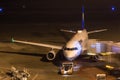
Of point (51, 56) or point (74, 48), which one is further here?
point (51, 56)

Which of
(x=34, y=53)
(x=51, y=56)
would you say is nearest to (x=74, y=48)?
(x=51, y=56)

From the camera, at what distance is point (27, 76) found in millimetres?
36844

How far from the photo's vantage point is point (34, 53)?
50344 millimetres

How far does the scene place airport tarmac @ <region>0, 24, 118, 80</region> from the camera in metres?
38.7

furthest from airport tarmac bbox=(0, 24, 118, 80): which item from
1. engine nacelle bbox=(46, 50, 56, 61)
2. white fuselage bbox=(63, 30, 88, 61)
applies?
white fuselage bbox=(63, 30, 88, 61)

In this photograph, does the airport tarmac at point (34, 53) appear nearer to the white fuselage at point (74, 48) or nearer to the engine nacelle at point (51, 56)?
the engine nacelle at point (51, 56)

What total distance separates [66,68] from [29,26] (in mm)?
36858

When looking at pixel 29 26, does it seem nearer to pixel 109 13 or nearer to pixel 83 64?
pixel 109 13

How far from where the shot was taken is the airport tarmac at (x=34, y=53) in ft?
127

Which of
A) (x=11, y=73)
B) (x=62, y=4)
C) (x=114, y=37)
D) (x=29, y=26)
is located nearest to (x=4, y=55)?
(x=11, y=73)

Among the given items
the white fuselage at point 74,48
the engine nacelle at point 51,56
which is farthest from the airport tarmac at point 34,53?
the white fuselage at point 74,48

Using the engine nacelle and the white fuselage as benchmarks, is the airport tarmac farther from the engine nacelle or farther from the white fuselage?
the white fuselage

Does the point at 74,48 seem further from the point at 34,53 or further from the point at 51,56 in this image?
the point at 34,53

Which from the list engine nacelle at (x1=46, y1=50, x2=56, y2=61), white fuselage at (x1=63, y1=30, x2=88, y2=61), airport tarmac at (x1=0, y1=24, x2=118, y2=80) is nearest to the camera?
airport tarmac at (x1=0, y1=24, x2=118, y2=80)
